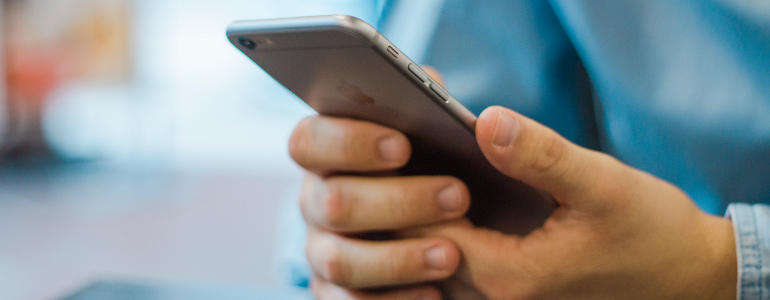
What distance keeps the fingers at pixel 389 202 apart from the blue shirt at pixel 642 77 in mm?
212

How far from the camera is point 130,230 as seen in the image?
2.47 m

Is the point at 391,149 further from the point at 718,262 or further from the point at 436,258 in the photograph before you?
the point at 718,262

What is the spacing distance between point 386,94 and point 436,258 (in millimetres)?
126

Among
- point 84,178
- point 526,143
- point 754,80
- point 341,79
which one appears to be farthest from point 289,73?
point 84,178

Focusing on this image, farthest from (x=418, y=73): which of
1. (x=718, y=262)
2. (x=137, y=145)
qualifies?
(x=137, y=145)

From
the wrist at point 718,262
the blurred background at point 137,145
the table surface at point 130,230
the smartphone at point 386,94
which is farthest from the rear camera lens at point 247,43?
the blurred background at point 137,145

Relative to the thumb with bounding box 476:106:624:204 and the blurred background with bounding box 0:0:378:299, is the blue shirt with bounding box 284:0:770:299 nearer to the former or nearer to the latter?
the thumb with bounding box 476:106:624:204

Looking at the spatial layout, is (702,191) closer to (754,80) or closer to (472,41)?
(754,80)

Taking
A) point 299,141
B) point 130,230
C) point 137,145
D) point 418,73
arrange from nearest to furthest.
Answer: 1. point 418,73
2. point 299,141
3. point 130,230
4. point 137,145

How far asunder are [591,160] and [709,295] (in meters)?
0.17

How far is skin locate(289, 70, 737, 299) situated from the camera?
36 centimetres

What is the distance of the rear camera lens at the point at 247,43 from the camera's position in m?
0.31

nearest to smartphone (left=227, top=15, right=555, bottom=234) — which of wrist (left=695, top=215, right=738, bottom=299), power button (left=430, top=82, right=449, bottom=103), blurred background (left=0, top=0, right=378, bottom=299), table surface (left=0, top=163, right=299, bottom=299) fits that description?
power button (left=430, top=82, right=449, bottom=103)

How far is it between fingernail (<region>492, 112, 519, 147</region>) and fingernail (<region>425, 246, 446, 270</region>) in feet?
0.34
